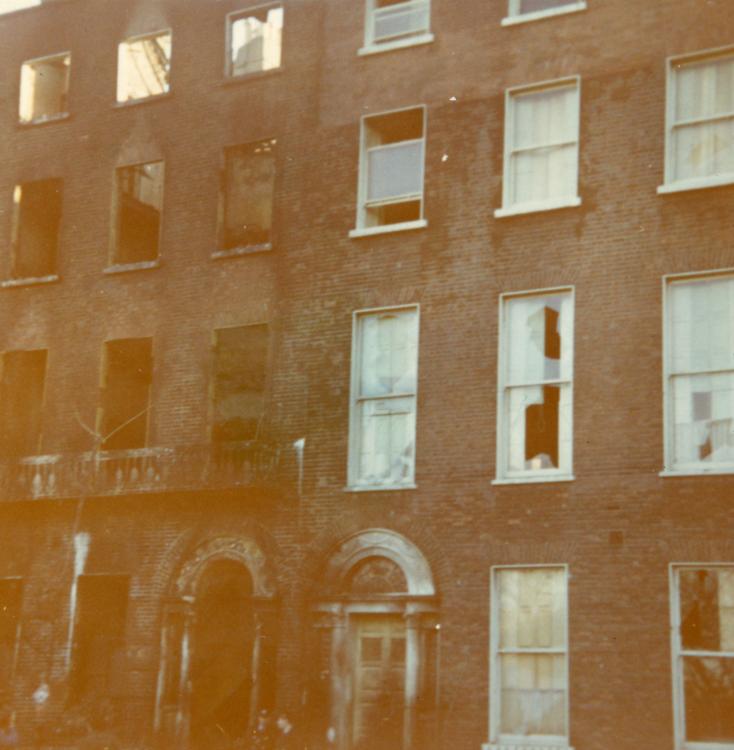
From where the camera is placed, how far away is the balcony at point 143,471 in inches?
949

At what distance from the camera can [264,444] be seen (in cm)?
2428

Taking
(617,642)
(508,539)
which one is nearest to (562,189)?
(508,539)

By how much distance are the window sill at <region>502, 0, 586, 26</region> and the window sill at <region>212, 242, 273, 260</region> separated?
223 inches

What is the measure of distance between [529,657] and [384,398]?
493 cm

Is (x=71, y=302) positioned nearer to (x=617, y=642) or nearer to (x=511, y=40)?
(x=511, y=40)

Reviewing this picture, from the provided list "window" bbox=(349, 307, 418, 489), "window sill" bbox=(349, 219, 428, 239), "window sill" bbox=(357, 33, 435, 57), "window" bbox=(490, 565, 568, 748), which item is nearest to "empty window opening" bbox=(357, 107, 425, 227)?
"window sill" bbox=(349, 219, 428, 239)

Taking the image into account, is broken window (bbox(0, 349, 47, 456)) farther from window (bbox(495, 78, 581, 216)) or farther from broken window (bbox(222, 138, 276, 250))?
window (bbox(495, 78, 581, 216))

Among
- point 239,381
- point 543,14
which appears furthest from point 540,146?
point 239,381

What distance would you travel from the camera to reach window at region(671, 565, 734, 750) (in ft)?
64.7

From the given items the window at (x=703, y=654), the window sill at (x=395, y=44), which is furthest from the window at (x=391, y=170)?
the window at (x=703, y=654)

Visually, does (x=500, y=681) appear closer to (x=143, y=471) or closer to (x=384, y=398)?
(x=384, y=398)

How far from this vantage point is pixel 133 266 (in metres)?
26.7

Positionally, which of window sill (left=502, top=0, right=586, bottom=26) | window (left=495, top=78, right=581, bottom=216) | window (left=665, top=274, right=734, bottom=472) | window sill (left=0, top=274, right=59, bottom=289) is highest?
window sill (left=502, top=0, right=586, bottom=26)

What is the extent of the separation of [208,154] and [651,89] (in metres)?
8.59
